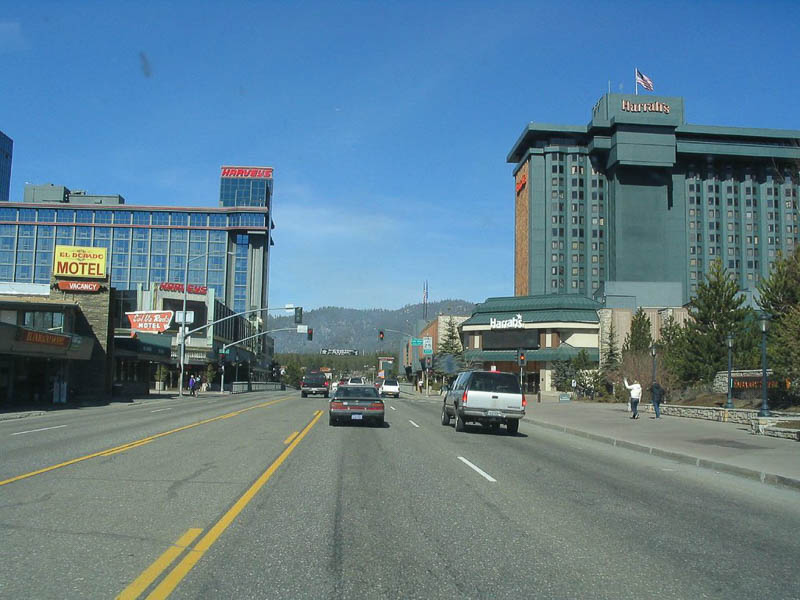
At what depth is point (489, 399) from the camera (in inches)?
875

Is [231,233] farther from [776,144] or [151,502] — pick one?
[151,502]

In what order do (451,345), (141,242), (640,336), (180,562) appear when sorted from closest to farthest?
(180,562) < (640,336) < (451,345) < (141,242)

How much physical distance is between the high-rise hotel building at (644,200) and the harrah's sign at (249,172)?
54.7 metres

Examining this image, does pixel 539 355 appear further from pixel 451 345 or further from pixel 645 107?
pixel 645 107

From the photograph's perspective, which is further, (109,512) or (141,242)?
(141,242)

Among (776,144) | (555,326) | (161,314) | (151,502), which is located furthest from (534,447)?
(776,144)

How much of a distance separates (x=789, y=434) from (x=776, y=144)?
432 feet

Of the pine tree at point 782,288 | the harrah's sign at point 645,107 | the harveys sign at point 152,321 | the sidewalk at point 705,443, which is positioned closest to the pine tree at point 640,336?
the pine tree at point 782,288

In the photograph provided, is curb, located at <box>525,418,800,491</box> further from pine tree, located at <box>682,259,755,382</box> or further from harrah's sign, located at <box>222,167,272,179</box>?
harrah's sign, located at <box>222,167,272,179</box>

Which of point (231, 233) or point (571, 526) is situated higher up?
point (231, 233)

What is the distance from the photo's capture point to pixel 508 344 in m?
96.8

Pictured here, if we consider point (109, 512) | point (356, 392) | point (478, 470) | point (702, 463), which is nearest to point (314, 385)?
point (356, 392)

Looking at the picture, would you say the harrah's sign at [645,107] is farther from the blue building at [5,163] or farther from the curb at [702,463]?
the blue building at [5,163]

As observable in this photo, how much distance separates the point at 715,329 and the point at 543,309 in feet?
190
